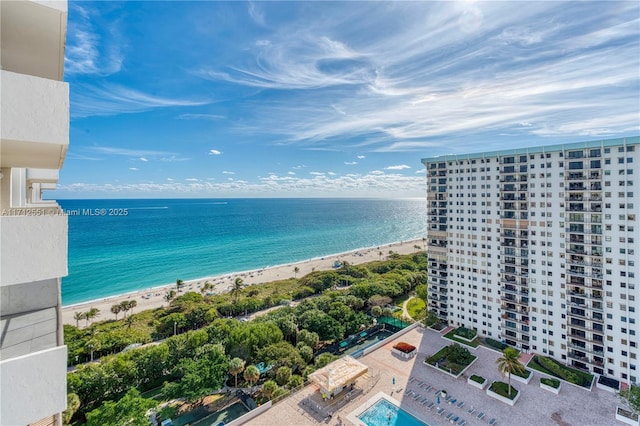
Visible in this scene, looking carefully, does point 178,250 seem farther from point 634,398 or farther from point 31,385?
point 31,385

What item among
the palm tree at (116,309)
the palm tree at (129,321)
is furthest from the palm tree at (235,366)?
the palm tree at (116,309)

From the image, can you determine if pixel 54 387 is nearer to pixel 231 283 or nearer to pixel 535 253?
pixel 535 253

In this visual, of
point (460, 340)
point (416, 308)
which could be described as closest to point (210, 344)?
point (460, 340)

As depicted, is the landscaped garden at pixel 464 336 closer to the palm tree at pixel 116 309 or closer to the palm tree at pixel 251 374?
the palm tree at pixel 251 374

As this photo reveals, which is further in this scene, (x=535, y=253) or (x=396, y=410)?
(x=535, y=253)

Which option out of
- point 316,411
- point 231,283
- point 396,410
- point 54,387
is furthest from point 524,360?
point 231,283

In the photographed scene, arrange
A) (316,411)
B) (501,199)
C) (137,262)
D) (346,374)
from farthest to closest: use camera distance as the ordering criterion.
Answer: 1. (137,262)
2. (501,199)
3. (346,374)
4. (316,411)

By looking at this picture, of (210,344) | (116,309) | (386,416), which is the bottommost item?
(386,416)
